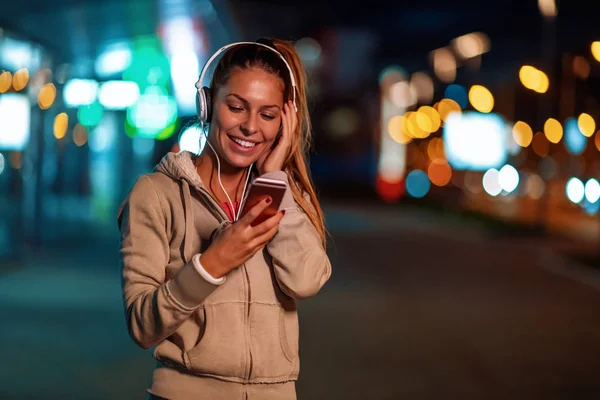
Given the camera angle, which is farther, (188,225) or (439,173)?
(439,173)

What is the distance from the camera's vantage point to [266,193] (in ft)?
7.88

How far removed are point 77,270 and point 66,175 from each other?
18.4 meters

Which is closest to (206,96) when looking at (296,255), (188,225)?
(188,225)

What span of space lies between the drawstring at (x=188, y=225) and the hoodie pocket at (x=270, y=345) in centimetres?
21

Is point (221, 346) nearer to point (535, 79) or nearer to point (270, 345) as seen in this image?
point (270, 345)

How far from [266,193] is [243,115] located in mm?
406

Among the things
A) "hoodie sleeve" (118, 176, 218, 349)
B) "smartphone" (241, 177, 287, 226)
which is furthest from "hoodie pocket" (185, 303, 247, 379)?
"smartphone" (241, 177, 287, 226)

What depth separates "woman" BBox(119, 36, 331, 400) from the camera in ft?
7.97

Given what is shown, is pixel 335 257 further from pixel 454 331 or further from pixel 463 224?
pixel 463 224

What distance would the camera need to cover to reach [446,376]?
8.27 metres

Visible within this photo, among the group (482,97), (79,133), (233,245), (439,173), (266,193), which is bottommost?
(233,245)

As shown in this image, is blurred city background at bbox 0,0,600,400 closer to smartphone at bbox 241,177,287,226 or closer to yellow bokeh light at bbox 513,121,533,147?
smartphone at bbox 241,177,287,226

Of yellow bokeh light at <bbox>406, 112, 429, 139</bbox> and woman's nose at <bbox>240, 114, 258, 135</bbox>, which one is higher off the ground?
yellow bokeh light at <bbox>406, 112, 429, 139</bbox>

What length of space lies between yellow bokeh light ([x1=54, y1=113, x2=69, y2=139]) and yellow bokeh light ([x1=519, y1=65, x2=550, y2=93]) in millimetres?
12129
